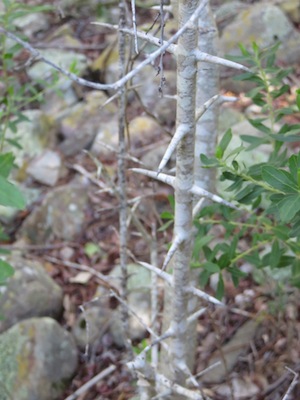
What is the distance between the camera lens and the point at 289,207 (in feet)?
4.72

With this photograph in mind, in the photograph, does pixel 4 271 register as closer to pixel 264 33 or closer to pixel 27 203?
pixel 27 203

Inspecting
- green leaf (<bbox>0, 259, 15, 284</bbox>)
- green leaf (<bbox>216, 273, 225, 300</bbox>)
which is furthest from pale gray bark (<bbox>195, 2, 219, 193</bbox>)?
green leaf (<bbox>0, 259, 15, 284</bbox>)

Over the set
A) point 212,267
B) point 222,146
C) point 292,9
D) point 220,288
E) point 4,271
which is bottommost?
point 220,288

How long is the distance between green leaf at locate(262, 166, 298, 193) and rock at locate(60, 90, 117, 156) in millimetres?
4068

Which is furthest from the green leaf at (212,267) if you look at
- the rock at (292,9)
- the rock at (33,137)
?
the rock at (292,9)

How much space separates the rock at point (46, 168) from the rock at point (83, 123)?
0.20 meters

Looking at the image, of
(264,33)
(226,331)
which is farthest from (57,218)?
(264,33)

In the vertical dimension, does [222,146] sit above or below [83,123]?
above

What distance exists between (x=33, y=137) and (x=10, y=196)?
A: 4.35 metres

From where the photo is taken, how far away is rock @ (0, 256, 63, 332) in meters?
3.45

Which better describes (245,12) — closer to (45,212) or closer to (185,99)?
(45,212)

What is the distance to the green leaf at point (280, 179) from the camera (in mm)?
1489

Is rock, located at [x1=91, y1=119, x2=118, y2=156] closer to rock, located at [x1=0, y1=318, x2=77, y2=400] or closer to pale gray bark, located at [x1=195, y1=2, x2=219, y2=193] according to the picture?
rock, located at [x1=0, y1=318, x2=77, y2=400]

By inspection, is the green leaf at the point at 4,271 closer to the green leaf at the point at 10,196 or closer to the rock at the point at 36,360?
the green leaf at the point at 10,196
